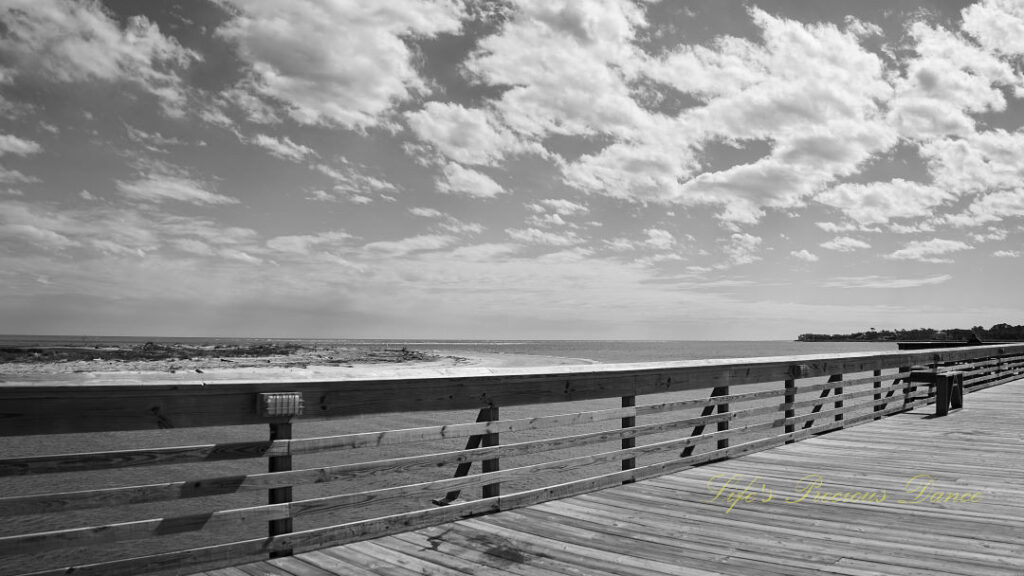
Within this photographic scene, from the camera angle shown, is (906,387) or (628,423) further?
(906,387)

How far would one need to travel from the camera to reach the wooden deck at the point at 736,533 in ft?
13.8

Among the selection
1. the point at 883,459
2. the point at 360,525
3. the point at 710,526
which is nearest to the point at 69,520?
the point at 360,525

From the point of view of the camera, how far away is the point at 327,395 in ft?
14.6

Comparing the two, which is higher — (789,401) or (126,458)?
(126,458)

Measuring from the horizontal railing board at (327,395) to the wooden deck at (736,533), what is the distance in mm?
883

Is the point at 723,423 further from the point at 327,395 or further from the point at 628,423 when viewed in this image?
the point at 327,395

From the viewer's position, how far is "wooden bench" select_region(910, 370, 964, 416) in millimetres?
12852

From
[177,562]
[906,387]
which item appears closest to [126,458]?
[177,562]

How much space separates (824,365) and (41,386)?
379 inches

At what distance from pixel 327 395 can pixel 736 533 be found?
119 inches

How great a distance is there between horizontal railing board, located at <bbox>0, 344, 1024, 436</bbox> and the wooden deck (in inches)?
34.7

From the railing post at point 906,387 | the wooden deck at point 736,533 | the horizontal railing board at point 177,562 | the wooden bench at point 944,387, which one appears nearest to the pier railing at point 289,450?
the horizontal railing board at point 177,562

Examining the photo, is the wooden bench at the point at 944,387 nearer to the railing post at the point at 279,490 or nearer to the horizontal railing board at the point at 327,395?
the horizontal railing board at the point at 327,395

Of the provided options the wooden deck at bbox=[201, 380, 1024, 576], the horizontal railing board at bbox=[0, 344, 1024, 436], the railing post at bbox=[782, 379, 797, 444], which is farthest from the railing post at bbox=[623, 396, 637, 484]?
the railing post at bbox=[782, 379, 797, 444]
